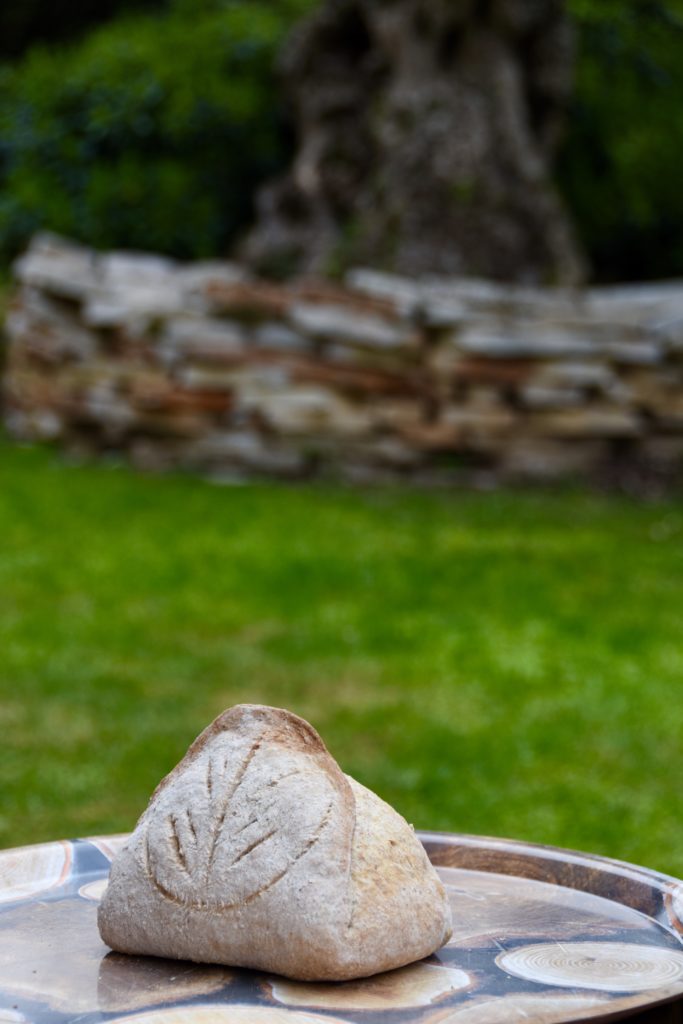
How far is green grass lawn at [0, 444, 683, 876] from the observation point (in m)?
4.23

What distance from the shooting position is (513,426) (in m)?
8.27

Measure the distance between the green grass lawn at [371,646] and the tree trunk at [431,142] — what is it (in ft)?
6.49

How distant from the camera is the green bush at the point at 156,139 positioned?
10602 millimetres

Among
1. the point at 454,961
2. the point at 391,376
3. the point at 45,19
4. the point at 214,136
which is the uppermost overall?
the point at 45,19

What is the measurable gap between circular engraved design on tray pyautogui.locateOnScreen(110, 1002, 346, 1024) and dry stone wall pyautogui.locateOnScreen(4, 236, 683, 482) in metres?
6.78

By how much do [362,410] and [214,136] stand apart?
348 centimetres

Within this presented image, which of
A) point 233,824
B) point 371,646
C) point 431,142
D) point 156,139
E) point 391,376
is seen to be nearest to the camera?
point 233,824

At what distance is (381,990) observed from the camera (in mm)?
1581

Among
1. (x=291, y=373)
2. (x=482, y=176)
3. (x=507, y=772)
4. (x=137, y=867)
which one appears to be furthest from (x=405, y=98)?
(x=137, y=867)

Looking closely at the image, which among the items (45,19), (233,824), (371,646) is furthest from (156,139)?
(233,824)

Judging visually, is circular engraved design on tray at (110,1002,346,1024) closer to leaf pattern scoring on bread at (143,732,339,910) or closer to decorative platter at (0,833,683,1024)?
decorative platter at (0,833,683,1024)

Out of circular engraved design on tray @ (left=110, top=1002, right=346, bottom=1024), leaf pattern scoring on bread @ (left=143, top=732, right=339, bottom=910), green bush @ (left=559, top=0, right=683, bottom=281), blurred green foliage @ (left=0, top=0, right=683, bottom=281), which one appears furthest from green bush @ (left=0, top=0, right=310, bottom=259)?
circular engraved design on tray @ (left=110, top=1002, right=346, bottom=1024)

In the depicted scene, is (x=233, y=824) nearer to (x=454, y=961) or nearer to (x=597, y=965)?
(x=454, y=961)

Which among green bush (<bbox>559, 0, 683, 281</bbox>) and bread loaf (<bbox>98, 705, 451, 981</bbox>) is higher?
green bush (<bbox>559, 0, 683, 281</bbox>)
